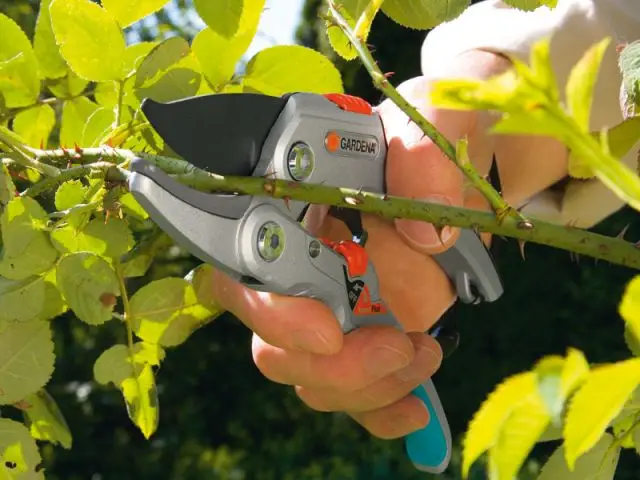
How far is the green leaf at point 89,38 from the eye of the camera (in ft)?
1.87

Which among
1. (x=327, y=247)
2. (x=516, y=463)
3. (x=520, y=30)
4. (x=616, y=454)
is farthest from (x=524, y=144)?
(x=516, y=463)

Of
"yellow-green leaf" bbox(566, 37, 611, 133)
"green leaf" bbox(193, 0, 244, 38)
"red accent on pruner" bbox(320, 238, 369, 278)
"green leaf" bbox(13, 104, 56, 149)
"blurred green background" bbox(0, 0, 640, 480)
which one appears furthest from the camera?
"blurred green background" bbox(0, 0, 640, 480)

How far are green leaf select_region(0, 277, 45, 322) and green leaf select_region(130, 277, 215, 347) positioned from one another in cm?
7

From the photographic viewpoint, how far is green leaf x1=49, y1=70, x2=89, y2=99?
705mm

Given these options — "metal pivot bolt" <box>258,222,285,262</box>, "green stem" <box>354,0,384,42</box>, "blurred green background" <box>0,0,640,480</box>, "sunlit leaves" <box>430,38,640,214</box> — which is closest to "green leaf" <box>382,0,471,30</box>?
"green stem" <box>354,0,384,42</box>

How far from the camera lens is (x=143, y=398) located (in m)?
0.63

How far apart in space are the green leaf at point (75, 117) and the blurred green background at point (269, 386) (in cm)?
133

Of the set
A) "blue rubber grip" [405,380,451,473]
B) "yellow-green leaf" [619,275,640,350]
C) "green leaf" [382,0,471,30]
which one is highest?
"yellow-green leaf" [619,275,640,350]

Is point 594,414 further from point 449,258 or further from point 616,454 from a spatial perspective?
point 449,258

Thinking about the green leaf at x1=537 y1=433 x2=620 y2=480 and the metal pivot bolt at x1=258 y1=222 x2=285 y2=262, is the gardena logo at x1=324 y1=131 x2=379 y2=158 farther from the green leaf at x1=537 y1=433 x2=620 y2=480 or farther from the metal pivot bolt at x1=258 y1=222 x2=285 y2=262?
the green leaf at x1=537 y1=433 x2=620 y2=480

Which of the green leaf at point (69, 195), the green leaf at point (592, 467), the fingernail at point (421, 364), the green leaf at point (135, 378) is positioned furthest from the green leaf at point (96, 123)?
the green leaf at point (592, 467)

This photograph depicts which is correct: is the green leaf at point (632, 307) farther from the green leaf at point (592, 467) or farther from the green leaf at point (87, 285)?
the green leaf at point (87, 285)

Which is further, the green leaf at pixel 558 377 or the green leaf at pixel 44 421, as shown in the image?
the green leaf at pixel 44 421

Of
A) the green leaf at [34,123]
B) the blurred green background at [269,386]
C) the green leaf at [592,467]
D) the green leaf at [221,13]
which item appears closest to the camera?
the green leaf at [592,467]
